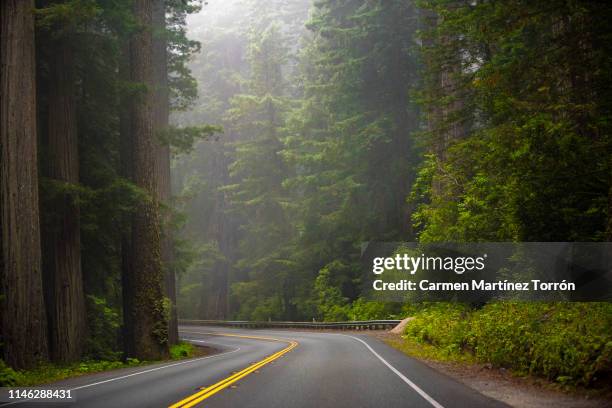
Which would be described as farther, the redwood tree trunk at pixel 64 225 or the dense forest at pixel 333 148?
the redwood tree trunk at pixel 64 225

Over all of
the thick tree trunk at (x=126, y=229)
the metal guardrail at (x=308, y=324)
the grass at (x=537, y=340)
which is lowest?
the metal guardrail at (x=308, y=324)

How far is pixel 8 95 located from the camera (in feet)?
45.7

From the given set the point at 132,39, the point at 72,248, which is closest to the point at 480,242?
the point at 72,248

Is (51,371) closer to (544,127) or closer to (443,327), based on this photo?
(443,327)

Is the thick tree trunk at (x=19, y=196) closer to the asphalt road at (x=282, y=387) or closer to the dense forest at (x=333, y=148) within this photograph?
the dense forest at (x=333, y=148)

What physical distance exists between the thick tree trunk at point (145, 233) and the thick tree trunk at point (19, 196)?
4.63 m

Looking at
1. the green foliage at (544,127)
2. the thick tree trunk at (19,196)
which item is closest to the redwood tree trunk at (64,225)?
the thick tree trunk at (19,196)

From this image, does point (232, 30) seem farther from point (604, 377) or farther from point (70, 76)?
point (604, 377)

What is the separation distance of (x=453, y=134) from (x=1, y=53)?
1702 centimetres

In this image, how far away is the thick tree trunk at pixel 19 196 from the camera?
538 inches

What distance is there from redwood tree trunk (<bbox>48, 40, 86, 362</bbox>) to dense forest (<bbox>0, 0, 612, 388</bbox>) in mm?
62

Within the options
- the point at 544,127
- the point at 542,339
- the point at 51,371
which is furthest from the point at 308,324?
the point at 544,127

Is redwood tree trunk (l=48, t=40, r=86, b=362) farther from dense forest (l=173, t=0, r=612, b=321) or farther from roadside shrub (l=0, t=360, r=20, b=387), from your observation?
dense forest (l=173, t=0, r=612, b=321)

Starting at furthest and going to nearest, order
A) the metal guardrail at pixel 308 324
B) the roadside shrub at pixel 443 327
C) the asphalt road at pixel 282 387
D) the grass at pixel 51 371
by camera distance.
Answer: the metal guardrail at pixel 308 324 → the roadside shrub at pixel 443 327 → the grass at pixel 51 371 → the asphalt road at pixel 282 387
